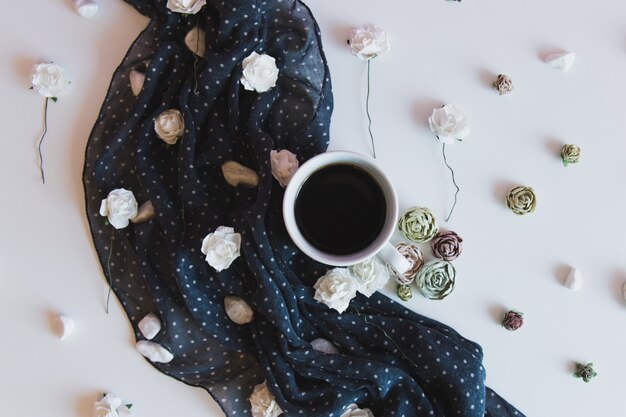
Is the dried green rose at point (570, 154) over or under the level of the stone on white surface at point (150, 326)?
over

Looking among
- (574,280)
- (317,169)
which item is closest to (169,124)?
(317,169)

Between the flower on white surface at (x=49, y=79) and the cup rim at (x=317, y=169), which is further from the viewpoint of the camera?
the flower on white surface at (x=49, y=79)

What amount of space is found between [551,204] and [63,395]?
734 millimetres

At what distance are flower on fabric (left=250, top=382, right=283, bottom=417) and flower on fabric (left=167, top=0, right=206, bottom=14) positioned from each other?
508 mm

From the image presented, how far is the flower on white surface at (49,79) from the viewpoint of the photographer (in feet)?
2.63

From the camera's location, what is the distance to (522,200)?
0.78m

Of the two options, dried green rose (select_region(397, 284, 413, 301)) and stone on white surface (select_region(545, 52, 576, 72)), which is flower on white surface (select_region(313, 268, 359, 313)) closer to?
dried green rose (select_region(397, 284, 413, 301))

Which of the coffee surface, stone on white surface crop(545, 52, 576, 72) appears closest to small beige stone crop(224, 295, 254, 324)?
the coffee surface

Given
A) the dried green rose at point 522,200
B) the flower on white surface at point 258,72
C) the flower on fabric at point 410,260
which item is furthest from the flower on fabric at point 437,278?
the flower on white surface at point 258,72

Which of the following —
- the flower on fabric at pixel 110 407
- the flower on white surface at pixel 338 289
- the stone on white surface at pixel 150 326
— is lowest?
the flower on fabric at pixel 110 407

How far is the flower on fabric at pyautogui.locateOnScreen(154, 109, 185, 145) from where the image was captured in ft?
2.60

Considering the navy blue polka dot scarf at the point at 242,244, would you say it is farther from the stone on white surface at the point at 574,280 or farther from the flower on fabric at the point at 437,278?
the stone on white surface at the point at 574,280

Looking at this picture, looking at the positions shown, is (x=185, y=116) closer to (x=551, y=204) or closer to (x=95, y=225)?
(x=95, y=225)

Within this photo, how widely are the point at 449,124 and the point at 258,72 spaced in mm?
256
